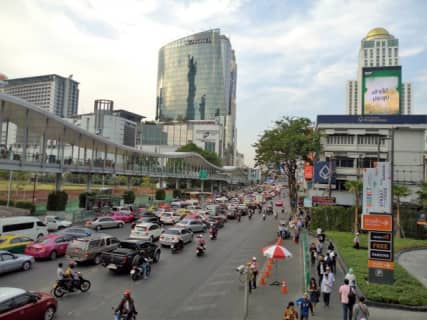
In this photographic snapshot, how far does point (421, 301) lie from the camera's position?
12992 mm

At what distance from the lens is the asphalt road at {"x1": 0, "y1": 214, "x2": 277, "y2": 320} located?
1132 cm

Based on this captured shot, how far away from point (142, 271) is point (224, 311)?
522 cm

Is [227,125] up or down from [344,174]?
up

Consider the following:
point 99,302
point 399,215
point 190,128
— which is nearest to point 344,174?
point 399,215

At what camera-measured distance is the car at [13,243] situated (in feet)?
57.5

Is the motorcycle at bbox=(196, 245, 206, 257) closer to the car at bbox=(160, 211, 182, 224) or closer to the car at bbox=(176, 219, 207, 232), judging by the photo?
the car at bbox=(176, 219, 207, 232)

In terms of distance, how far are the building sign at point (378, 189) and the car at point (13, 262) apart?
1749cm

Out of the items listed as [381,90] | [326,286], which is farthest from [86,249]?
[381,90]

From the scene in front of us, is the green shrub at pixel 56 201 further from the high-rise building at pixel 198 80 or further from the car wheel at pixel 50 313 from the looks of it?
the high-rise building at pixel 198 80

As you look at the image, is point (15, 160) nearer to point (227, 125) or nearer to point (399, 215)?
point (399, 215)

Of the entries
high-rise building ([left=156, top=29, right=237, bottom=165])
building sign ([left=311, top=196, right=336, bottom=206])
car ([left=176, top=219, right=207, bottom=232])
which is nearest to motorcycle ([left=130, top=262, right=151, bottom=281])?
car ([left=176, top=219, right=207, bottom=232])

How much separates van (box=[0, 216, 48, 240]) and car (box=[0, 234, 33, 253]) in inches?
85.6

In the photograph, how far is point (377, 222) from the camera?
624 inches

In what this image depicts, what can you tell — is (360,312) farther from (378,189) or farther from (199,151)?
(199,151)
